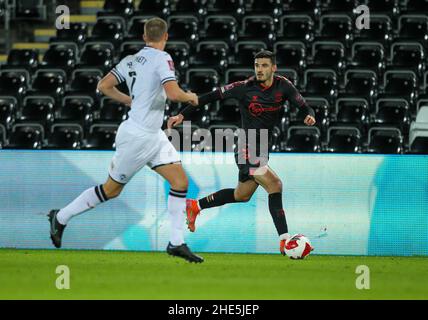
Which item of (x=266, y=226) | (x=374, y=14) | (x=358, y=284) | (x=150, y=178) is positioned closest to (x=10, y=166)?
(x=150, y=178)

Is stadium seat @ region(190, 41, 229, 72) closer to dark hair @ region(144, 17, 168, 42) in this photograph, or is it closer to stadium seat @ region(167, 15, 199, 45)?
stadium seat @ region(167, 15, 199, 45)

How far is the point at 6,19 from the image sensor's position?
753 inches

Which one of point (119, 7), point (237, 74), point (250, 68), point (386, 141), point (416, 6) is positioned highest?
point (119, 7)

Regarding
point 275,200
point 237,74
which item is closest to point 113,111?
point 237,74

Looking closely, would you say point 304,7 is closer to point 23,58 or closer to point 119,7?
point 119,7

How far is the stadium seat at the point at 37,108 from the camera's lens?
16.3 m

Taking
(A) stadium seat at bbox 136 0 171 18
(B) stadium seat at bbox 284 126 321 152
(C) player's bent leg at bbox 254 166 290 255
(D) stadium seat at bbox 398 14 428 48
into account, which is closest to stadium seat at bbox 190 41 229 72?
(A) stadium seat at bbox 136 0 171 18

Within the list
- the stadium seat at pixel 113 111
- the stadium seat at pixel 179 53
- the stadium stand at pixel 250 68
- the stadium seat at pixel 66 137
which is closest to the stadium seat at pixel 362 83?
the stadium stand at pixel 250 68

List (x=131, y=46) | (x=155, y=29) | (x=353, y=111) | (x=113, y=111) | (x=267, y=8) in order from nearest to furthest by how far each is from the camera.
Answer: (x=155, y=29), (x=353, y=111), (x=113, y=111), (x=131, y=46), (x=267, y=8)

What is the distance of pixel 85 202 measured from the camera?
10.3 meters

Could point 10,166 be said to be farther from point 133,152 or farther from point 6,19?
point 6,19

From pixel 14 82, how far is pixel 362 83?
553 centimetres

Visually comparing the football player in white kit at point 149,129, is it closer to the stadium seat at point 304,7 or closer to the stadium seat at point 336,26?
the stadium seat at point 336,26

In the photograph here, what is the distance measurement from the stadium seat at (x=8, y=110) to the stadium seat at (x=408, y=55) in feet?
19.0
